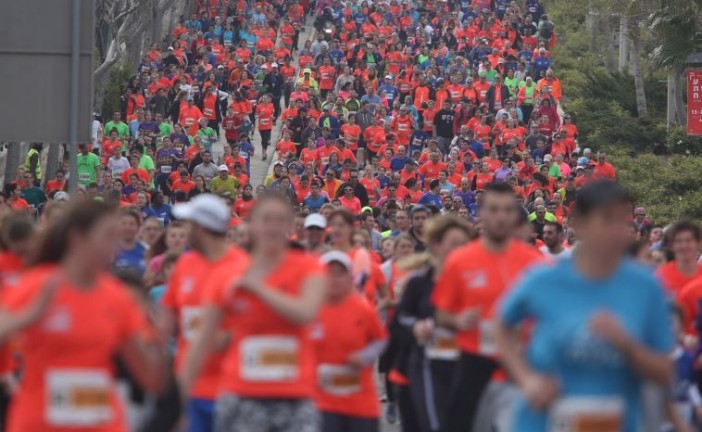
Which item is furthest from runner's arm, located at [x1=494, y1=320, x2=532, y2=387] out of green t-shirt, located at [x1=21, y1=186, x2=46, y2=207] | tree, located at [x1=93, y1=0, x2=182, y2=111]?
tree, located at [x1=93, y1=0, x2=182, y2=111]

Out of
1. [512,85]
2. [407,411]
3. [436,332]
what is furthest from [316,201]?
[436,332]

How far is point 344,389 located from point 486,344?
0.98m

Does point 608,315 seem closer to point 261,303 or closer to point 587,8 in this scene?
point 261,303

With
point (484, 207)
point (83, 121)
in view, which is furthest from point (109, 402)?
point (83, 121)

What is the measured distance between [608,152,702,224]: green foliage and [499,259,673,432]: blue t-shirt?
23.6 meters

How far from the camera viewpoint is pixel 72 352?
279 inches

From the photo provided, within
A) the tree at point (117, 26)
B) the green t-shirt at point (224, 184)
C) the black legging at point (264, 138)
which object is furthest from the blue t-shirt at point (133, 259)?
the black legging at point (264, 138)

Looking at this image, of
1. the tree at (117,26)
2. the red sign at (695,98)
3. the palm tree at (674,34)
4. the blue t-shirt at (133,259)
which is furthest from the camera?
the tree at (117,26)

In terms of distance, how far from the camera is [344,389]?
1022 centimetres

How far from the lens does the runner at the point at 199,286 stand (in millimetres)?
9328

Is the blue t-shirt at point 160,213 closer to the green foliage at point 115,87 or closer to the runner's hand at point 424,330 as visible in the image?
the runner's hand at point 424,330

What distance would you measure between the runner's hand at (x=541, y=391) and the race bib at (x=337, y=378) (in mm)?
3637

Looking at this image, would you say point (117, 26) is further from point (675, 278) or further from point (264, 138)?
point (675, 278)

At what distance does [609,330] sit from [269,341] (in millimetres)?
2029
